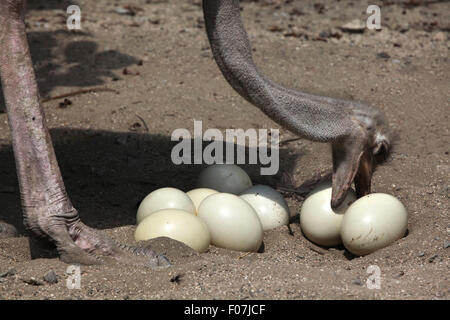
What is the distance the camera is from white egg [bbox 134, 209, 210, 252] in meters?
3.93

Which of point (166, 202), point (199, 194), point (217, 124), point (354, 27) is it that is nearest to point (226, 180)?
point (199, 194)

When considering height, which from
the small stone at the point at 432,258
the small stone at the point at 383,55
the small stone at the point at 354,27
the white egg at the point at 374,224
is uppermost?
the small stone at the point at 354,27

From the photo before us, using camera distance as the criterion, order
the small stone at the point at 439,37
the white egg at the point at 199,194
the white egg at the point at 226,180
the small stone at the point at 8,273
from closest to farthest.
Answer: the small stone at the point at 8,273, the white egg at the point at 199,194, the white egg at the point at 226,180, the small stone at the point at 439,37

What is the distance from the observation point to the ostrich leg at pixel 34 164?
3.70 m

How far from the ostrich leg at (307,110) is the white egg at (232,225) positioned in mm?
454

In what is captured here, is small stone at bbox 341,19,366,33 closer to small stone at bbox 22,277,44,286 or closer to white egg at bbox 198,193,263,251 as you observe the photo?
white egg at bbox 198,193,263,251

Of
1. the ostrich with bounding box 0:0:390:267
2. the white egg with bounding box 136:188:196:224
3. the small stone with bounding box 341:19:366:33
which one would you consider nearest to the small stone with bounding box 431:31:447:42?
the small stone with bounding box 341:19:366:33

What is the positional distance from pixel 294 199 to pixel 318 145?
0.80m

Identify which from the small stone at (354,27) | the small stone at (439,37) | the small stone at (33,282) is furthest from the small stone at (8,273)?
the small stone at (439,37)

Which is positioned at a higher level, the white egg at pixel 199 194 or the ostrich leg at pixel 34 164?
the ostrich leg at pixel 34 164

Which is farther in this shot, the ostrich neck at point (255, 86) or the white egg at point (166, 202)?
the white egg at point (166, 202)

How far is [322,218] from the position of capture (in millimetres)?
4281

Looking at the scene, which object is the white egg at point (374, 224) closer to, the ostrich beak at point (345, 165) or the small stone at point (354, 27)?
the ostrich beak at point (345, 165)

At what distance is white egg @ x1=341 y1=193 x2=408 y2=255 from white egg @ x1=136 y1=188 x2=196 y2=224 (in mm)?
826
